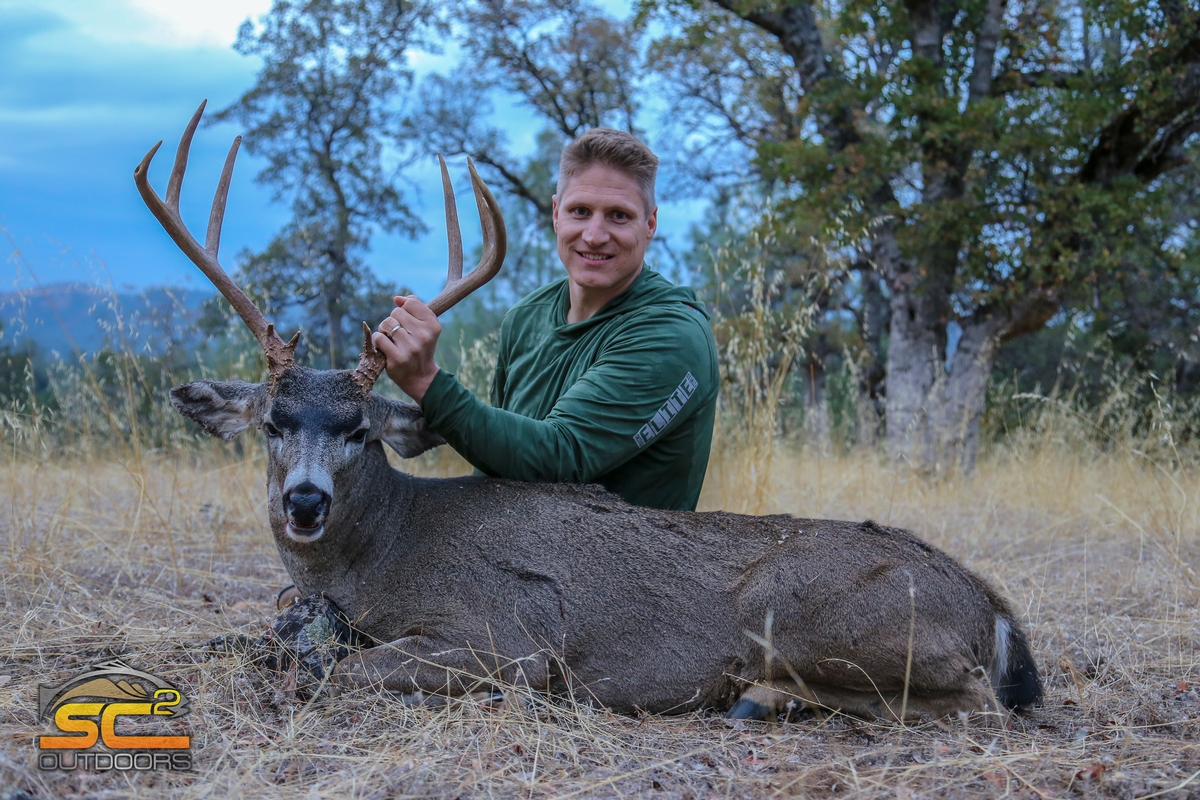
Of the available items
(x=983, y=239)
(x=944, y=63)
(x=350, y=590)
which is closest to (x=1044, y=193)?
(x=983, y=239)

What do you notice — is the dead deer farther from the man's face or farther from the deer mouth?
the man's face

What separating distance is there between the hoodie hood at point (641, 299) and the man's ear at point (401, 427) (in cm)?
93

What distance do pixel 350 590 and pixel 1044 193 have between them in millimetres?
10160

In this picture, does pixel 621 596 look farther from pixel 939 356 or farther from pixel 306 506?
pixel 939 356

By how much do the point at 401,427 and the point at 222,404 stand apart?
738 millimetres

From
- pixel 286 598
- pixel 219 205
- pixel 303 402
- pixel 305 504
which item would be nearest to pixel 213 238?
pixel 219 205

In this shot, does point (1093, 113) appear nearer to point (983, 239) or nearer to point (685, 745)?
point (983, 239)

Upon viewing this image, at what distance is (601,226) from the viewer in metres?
4.36

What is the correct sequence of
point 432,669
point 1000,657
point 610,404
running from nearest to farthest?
point 432,669, point 1000,657, point 610,404

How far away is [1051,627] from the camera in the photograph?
15.3ft

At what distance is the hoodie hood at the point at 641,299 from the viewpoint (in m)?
4.44

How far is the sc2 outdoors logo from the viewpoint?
9.12ft

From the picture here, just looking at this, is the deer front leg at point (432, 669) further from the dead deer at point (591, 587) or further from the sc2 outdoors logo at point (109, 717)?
the sc2 outdoors logo at point (109, 717)

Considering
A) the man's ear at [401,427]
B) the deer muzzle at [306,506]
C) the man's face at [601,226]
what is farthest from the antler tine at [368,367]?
the man's face at [601,226]
